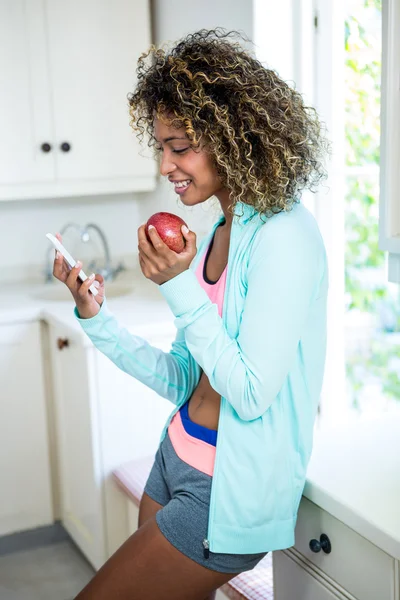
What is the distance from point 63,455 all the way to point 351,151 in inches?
57.3

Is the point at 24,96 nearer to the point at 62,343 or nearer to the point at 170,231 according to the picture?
the point at 62,343

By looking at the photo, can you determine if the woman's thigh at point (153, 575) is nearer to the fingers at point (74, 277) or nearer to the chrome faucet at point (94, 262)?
the fingers at point (74, 277)

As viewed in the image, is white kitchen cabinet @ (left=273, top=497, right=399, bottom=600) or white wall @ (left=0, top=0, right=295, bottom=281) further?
white wall @ (left=0, top=0, right=295, bottom=281)

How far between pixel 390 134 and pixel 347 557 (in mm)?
757

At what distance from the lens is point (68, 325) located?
2326mm

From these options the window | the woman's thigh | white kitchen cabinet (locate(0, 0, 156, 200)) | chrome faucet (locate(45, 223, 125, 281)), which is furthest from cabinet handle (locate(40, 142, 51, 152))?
the woman's thigh

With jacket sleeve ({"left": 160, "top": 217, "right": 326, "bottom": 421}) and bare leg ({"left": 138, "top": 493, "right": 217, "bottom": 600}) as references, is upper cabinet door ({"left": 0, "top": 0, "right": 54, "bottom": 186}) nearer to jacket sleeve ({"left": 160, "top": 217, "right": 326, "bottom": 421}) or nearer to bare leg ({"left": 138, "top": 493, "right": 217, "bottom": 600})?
bare leg ({"left": 138, "top": 493, "right": 217, "bottom": 600})

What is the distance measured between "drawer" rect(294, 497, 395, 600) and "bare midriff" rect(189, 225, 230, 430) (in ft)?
0.73

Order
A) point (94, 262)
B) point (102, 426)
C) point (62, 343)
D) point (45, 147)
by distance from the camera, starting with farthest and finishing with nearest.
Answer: point (94, 262) → point (45, 147) → point (62, 343) → point (102, 426)

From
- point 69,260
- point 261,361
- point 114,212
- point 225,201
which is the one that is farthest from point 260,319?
point 114,212

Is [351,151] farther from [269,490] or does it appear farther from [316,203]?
[269,490]

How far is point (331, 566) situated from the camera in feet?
4.12

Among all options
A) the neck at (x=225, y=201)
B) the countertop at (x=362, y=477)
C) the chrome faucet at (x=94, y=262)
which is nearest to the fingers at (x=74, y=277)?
the neck at (x=225, y=201)

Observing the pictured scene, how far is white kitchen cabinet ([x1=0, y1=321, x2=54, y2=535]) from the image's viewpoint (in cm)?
258
